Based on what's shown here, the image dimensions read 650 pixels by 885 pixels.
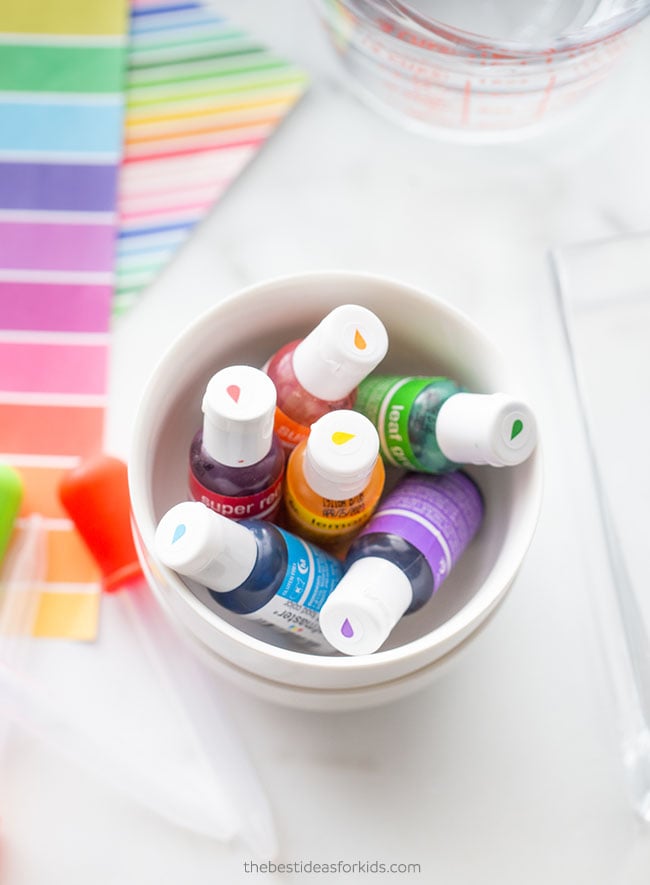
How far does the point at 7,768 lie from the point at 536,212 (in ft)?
1.56

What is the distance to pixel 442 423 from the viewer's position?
19.2 inches

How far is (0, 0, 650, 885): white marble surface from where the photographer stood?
569 mm

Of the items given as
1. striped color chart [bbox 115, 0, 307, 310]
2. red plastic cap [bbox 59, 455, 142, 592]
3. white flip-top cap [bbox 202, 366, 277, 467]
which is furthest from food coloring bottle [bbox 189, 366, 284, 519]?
striped color chart [bbox 115, 0, 307, 310]

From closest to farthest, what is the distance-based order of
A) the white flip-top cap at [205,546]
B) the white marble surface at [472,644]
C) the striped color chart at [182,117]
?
the white flip-top cap at [205,546]
the white marble surface at [472,644]
the striped color chart at [182,117]

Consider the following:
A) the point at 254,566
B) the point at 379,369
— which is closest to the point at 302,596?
the point at 254,566

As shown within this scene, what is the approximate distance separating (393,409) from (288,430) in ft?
0.17

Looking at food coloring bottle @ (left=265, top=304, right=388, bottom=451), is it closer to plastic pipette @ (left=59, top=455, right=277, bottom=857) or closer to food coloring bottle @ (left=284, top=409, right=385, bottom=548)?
food coloring bottle @ (left=284, top=409, right=385, bottom=548)

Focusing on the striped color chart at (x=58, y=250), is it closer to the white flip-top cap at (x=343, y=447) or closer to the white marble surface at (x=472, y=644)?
the white marble surface at (x=472, y=644)

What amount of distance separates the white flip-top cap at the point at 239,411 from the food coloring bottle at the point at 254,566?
0.03 m

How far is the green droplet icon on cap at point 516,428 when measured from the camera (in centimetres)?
47

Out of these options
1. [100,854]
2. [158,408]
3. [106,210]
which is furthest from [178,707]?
[106,210]

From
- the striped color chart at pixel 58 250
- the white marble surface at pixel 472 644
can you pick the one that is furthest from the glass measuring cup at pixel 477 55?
the striped color chart at pixel 58 250

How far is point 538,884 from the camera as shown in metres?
0.57

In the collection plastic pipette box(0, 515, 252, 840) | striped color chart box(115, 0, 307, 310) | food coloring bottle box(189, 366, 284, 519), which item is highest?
striped color chart box(115, 0, 307, 310)
